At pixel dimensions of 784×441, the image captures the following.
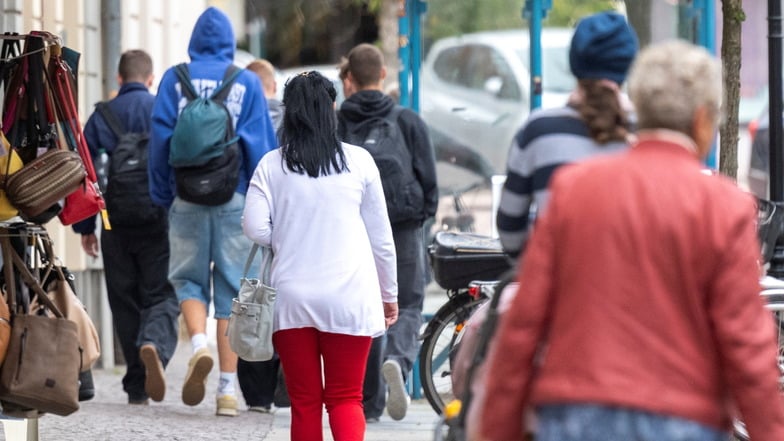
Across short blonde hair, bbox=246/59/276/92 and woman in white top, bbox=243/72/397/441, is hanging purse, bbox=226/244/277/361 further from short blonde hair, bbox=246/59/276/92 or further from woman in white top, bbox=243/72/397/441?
short blonde hair, bbox=246/59/276/92

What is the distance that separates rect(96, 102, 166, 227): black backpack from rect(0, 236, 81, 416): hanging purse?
2.77m

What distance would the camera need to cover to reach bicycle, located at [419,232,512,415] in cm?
830

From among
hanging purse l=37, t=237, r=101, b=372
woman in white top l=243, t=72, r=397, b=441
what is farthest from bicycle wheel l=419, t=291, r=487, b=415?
hanging purse l=37, t=237, r=101, b=372

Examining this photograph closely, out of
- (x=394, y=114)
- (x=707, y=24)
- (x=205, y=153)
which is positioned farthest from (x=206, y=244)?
(x=707, y=24)

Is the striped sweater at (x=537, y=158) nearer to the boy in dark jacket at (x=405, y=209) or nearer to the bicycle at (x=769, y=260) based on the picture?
the bicycle at (x=769, y=260)

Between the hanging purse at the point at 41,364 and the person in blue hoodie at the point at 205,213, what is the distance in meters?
2.12

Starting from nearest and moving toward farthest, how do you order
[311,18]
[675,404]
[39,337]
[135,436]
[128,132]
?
[675,404]
[39,337]
[135,436]
[128,132]
[311,18]

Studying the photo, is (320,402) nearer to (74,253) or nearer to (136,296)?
(136,296)

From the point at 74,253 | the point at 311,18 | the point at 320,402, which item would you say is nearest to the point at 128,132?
the point at 74,253

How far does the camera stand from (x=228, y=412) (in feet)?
28.3

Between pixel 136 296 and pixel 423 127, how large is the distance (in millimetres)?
2043

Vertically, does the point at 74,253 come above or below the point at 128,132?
below

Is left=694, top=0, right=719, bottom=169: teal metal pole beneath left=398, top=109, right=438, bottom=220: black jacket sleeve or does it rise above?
above

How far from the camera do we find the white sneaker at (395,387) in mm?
8195
